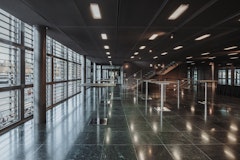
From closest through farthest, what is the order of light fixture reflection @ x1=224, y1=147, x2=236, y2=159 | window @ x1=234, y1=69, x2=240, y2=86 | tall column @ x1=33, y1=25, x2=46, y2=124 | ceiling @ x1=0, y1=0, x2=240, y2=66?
1. light fixture reflection @ x1=224, y1=147, x2=236, y2=159
2. ceiling @ x1=0, y1=0, x2=240, y2=66
3. tall column @ x1=33, y1=25, x2=46, y2=124
4. window @ x1=234, y1=69, x2=240, y2=86

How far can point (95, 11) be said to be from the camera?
455 cm

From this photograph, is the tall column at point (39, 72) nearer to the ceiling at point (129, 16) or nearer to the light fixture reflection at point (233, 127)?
the ceiling at point (129, 16)

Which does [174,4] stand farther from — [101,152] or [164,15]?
[101,152]

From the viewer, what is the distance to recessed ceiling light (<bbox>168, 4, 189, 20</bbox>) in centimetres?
425

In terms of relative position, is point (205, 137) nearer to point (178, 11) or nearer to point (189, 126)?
point (189, 126)

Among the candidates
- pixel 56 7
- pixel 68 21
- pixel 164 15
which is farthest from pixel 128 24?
pixel 56 7

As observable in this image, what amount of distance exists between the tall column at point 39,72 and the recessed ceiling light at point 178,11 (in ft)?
12.7

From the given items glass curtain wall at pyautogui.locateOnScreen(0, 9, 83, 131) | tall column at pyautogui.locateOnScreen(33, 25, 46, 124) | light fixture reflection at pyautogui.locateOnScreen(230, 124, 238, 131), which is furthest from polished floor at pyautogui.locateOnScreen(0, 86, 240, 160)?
glass curtain wall at pyautogui.locateOnScreen(0, 9, 83, 131)

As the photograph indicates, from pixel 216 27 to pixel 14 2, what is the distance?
593 centimetres

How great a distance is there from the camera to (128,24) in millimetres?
5613

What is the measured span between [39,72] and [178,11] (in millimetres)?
4286

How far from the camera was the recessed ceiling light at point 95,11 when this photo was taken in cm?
421

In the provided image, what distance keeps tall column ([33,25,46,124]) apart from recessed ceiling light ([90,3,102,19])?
6.21ft

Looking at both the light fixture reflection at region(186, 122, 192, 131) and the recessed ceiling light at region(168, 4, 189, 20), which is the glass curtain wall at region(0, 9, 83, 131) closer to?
the recessed ceiling light at region(168, 4, 189, 20)
